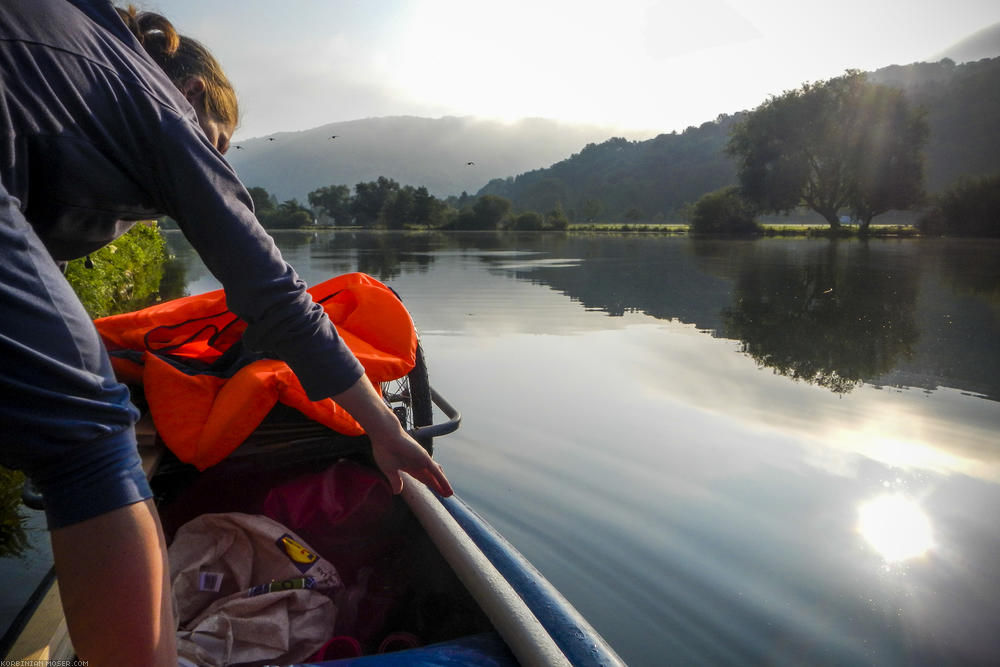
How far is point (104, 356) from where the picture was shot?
1.01 metres

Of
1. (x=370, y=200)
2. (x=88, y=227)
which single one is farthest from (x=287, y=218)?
(x=88, y=227)

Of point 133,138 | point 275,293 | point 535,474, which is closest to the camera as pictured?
point 133,138

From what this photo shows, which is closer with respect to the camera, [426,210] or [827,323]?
[827,323]

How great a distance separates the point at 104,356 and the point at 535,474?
Result: 332cm

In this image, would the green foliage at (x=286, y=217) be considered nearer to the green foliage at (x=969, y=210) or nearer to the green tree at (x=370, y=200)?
the green tree at (x=370, y=200)

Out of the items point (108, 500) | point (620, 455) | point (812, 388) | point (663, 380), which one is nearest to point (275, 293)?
point (108, 500)

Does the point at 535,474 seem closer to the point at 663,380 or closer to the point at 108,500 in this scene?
the point at 663,380

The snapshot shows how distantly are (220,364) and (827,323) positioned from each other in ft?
30.6

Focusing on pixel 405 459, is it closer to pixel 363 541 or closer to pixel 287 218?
pixel 363 541

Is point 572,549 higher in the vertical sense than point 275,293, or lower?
lower

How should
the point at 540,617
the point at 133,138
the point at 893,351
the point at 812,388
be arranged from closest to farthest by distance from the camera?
the point at 133,138
the point at 540,617
the point at 812,388
the point at 893,351

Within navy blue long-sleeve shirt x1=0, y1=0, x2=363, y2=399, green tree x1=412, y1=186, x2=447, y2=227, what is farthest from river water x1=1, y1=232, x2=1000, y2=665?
green tree x1=412, y1=186, x2=447, y2=227

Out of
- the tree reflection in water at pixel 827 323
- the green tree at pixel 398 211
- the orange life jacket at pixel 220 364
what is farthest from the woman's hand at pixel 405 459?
the green tree at pixel 398 211

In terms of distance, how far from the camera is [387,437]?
139cm
